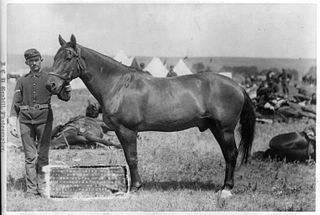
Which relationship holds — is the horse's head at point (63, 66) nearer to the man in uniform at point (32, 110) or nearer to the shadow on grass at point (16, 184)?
the man in uniform at point (32, 110)

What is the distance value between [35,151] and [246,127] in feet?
8.62

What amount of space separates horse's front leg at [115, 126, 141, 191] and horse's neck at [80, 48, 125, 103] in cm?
51

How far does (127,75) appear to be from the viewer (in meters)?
4.97

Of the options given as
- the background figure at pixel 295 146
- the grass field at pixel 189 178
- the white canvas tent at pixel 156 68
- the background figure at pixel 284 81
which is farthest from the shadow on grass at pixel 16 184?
the background figure at pixel 284 81

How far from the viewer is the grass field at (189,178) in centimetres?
497

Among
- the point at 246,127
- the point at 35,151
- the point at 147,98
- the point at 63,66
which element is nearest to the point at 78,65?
the point at 63,66

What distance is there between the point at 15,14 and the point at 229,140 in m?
3.17

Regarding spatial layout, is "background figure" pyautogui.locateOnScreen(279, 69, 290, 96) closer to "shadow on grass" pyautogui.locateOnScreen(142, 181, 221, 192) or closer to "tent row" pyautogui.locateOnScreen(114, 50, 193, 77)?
"tent row" pyautogui.locateOnScreen(114, 50, 193, 77)

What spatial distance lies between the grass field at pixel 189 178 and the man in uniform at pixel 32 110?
0.44m

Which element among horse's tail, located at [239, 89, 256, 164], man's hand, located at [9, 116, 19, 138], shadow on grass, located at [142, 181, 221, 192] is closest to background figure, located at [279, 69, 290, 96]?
horse's tail, located at [239, 89, 256, 164]

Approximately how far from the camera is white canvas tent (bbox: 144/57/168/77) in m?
5.77

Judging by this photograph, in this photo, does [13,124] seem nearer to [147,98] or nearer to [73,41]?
[73,41]

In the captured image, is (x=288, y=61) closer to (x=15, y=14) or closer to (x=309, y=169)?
(x=309, y=169)

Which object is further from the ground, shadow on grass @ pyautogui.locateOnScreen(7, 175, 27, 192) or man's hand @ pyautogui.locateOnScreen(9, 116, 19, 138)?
man's hand @ pyautogui.locateOnScreen(9, 116, 19, 138)
